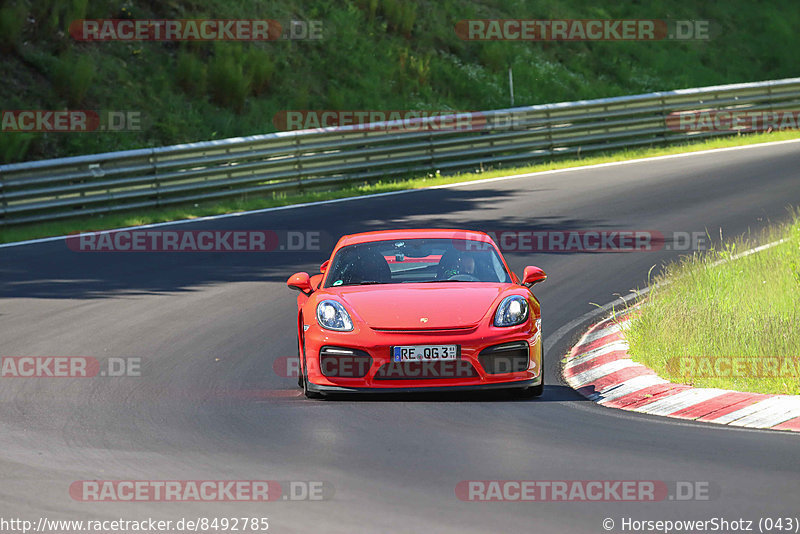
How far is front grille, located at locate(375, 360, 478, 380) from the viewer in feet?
28.1

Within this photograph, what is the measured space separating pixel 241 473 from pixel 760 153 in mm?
19452

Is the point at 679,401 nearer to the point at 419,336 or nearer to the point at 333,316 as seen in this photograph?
the point at 419,336

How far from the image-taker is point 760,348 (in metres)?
9.02

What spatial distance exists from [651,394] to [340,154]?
13.9 meters

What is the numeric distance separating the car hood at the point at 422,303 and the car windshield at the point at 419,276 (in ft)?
0.86

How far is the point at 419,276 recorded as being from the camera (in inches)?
400

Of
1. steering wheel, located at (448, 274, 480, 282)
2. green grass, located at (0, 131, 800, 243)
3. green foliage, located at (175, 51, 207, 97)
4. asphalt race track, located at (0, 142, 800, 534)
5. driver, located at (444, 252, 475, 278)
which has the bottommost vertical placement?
asphalt race track, located at (0, 142, 800, 534)

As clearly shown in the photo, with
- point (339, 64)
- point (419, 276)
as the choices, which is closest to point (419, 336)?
point (419, 276)

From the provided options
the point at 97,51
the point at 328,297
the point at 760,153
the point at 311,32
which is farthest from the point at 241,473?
the point at 311,32

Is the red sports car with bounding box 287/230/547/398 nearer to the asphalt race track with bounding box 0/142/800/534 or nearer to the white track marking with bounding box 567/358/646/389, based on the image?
the asphalt race track with bounding box 0/142/800/534

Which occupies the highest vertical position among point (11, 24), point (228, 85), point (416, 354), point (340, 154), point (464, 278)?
point (11, 24)

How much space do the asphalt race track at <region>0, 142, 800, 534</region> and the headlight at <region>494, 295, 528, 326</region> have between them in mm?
600

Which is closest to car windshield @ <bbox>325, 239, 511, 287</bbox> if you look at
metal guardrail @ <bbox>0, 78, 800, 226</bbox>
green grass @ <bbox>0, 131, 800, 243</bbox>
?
green grass @ <bbox>0, 131, 800, 243</bbox>

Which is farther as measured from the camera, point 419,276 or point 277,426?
point 419,276
